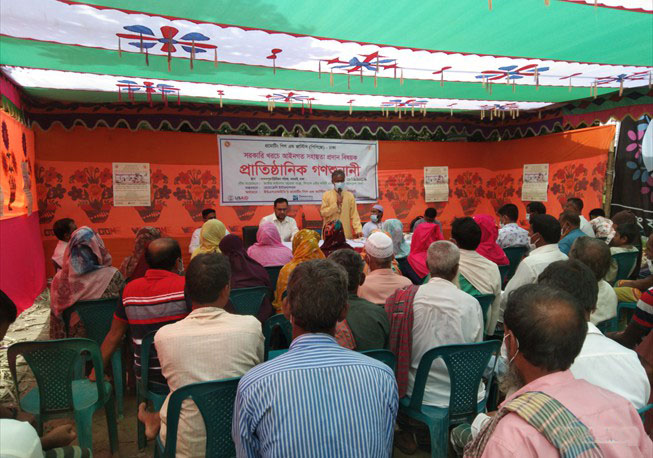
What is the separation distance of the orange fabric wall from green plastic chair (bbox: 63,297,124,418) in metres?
4.54

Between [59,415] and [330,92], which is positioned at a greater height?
[330,92]

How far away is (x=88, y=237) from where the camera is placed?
9.67ft

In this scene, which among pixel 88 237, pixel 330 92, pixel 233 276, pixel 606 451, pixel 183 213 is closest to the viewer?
pixel 606 451

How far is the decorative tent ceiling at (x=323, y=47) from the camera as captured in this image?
3.19 meters

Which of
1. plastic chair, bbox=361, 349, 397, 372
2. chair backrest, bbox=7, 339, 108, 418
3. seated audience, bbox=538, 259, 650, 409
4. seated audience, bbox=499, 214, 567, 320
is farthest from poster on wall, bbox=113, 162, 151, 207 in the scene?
seated audience, bbox=538, 259, 650, 409

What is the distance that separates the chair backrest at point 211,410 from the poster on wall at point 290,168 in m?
6.23

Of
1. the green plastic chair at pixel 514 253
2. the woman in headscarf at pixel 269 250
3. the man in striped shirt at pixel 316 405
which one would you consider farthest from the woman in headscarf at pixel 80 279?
the green plastic chair at pixel 514 253

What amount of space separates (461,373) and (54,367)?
6.31 feet

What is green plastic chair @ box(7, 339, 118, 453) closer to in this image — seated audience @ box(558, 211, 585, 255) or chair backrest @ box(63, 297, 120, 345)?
chair backrest @ box(63, 297, 120, 345)

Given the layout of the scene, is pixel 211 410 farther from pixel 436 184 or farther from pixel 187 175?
pixel 436 184

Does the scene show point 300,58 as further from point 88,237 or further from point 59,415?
point 59,415

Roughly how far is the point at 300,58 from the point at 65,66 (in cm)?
249

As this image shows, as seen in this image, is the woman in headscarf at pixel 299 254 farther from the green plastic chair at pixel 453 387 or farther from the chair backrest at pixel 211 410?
the chair backrest at pixel 211 410

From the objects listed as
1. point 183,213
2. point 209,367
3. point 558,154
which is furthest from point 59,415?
point 558,154
